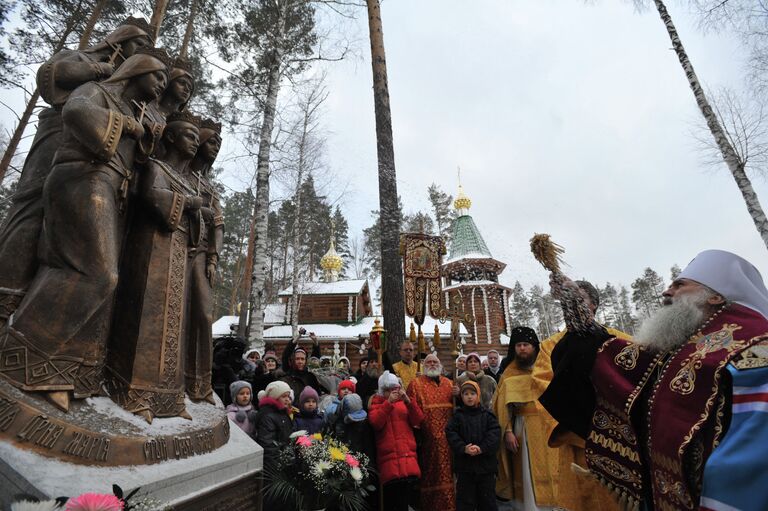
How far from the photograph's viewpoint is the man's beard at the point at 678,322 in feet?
7.36

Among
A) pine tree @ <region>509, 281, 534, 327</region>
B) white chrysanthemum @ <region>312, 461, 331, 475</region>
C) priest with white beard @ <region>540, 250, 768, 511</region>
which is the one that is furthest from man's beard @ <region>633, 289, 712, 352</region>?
pine tree @ <region>509, 281, 534, 327</region>

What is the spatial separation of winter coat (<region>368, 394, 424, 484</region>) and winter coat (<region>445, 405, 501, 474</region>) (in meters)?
0.42

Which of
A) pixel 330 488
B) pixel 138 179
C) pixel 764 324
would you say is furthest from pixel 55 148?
pixel 764 324

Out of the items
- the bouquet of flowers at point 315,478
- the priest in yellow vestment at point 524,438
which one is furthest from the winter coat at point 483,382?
the bouquet of flowers at point 315,478

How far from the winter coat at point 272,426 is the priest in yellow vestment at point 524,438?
231cm

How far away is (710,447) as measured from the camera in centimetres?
183

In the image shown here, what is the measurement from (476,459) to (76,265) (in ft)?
12.6

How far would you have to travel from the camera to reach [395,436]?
4367mm

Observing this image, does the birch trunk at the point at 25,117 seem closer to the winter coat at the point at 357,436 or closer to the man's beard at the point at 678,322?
the winter coat at the point at 357,436

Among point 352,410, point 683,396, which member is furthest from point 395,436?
point 683,396

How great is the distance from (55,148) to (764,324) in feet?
13.3

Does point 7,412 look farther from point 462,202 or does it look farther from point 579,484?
point 462,202

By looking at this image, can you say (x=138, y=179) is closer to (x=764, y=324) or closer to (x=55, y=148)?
(x=55, y=148)

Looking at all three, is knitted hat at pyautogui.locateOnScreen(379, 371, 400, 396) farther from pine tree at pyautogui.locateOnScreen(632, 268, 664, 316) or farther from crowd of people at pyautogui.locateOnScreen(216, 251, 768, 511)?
pine tree at pyautogui.locateOnScreen(632, 268, 664, 316)
